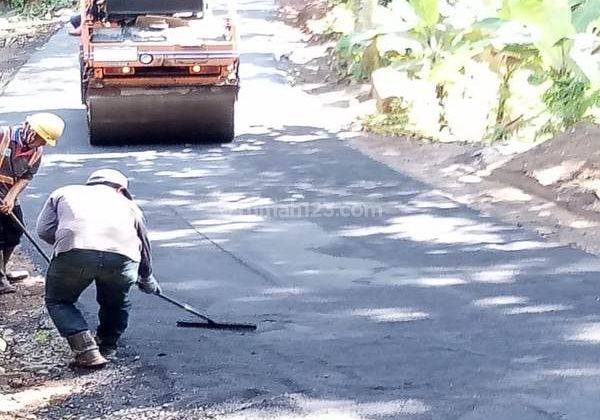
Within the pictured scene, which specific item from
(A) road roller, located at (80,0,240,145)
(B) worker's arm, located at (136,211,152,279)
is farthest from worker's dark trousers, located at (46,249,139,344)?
(A) road roller, located at (80,0,240,145)

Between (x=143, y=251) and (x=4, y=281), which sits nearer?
(x=143, y=251)

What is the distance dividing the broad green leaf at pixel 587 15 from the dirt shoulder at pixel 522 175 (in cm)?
117

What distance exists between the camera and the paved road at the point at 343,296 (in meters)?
5.28

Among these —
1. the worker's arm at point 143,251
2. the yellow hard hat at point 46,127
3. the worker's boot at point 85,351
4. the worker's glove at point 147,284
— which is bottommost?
the worker's boot at point 85,351

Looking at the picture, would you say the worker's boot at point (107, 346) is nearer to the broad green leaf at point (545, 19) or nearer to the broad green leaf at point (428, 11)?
the broad green leaf at point (545, 19)

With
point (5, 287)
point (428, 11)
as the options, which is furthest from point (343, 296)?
point (428, 11)

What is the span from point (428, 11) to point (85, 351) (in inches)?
348

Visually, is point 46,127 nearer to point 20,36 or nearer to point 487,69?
point 487,69

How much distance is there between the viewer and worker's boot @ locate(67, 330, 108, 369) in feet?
18.8

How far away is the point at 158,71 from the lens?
38.9 ft

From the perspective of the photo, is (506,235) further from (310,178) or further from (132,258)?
(132,258)

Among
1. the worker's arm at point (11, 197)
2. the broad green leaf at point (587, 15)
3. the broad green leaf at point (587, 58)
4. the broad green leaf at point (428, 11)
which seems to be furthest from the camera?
the broad green leaf at point (428, 11)

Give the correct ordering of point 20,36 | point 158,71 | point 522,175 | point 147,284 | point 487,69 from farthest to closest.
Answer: point 20,36
point 487,69
point 158,71
point 522,175
point 147,284

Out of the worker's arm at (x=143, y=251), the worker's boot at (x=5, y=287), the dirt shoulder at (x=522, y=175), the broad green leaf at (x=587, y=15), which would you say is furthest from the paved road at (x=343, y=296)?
the broad green leaf at (x=587, y=15)
